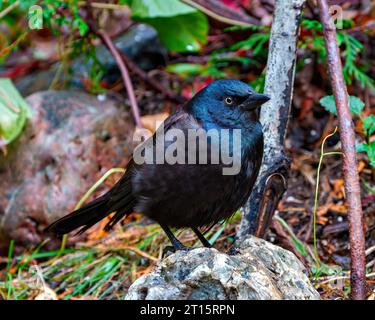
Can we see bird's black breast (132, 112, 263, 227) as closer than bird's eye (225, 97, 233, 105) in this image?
Yes

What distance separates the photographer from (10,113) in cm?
461

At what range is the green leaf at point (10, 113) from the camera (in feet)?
15.0

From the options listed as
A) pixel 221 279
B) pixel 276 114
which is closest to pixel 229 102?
pixel 276 114

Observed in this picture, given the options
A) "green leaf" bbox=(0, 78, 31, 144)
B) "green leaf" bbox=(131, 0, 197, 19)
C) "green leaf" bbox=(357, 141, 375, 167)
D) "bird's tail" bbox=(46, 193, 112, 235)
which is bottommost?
"bird's tail" bbox=(46, 193, 112, 235)

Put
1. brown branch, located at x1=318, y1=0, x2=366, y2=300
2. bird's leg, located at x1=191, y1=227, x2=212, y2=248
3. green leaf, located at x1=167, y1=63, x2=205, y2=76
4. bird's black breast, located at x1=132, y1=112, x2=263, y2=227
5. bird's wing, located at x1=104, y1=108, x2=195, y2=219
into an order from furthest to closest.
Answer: green leaf, located at x1=167, y1=63, x2=205, y2=76 < bird's leg, located at x1=191, y1=227, x2=212, y2=248 < bird's wing, located at x1=104, y1=108, x2=195, y2=219 < bird's black breast, located at x1=132, y1=112, x2=263, y2=227 < brown branch, located at x1=318, y1=0, x2=366, y2=300

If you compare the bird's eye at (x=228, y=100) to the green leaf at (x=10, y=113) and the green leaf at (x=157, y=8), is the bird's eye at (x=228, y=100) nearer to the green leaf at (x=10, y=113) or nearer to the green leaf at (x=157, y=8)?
the green leaf at (x=157, y=8)

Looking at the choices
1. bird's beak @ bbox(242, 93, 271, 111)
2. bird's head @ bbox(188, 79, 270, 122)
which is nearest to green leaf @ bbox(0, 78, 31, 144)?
bird's head @ bbox(188, 79, 270, 122)

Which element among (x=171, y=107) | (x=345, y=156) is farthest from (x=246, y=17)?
(x=345, y=156)

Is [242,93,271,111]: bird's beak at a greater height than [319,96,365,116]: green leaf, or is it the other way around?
[242,93,271,111]: bird's beak

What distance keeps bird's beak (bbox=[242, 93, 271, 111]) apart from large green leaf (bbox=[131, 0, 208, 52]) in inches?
72.2

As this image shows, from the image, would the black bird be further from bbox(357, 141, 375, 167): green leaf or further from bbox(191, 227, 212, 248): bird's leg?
bbox(357, 141, 375, 167): green leaf

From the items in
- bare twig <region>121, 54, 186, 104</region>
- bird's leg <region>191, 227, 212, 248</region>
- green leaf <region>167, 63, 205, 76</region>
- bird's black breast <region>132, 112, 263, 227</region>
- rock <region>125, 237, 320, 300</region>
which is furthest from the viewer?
green leaf <region>167, 63, 205, 76</region>

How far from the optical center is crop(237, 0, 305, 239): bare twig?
132 inches

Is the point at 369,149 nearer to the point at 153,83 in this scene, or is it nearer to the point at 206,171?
the point at 206,171
